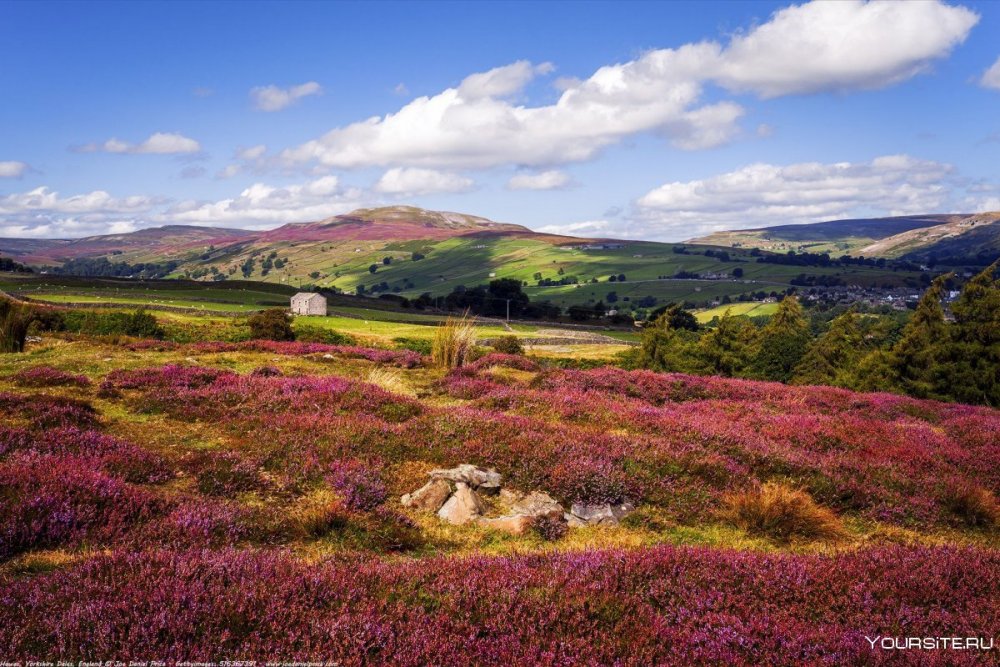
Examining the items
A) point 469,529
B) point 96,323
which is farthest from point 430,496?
point 96,323

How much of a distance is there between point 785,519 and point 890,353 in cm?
3625

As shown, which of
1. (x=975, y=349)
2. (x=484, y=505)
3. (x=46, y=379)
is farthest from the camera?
(x=975, y=349)

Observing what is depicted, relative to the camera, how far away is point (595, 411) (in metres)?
14.1

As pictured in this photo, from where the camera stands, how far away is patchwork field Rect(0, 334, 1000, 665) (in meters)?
A: 4.10

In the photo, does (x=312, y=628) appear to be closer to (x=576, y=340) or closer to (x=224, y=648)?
(x=224, y=648)

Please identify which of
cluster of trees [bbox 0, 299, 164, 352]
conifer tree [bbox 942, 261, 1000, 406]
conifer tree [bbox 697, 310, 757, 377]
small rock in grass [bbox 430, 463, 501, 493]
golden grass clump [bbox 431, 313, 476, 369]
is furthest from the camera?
conifer tree [bbox 697, 310, 757, 377]

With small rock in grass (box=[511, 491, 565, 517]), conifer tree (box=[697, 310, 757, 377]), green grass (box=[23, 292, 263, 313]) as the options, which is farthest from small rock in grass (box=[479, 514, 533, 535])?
green grass (box=[23, 292, 263, 313])

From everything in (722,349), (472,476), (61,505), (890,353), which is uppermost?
(61,505)

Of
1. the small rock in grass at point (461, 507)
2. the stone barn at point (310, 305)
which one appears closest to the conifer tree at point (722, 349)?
the small rock in grass at point (461, 507)

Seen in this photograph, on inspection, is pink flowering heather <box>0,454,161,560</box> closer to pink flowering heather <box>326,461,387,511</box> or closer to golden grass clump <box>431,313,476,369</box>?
pink flowering heather <box>326,461,387,511</box>

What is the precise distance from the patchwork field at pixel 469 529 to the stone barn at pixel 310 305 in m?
89.2

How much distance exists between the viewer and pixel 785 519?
831cm

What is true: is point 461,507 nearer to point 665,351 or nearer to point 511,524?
point 511,524

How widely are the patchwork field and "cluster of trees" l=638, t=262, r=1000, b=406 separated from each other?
64.0ft
